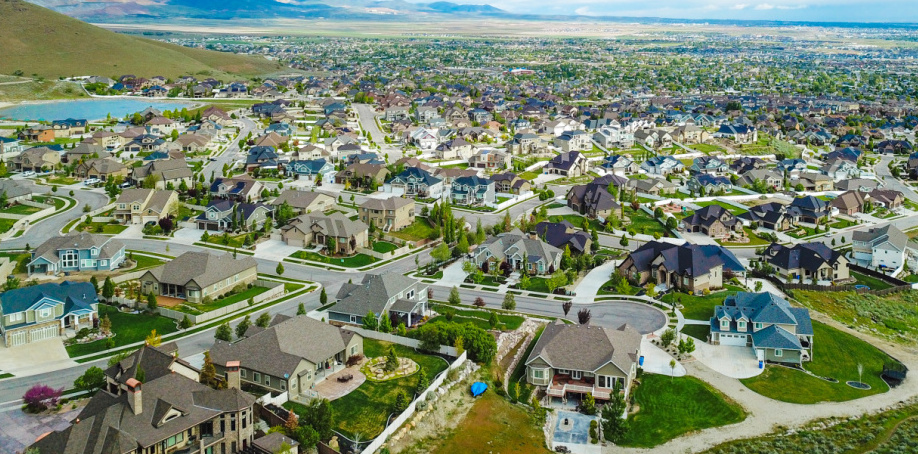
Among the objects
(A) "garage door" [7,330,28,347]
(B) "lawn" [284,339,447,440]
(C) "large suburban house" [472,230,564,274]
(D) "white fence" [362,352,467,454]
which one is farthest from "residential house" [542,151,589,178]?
(A) "garage door" [7,330,28,347]

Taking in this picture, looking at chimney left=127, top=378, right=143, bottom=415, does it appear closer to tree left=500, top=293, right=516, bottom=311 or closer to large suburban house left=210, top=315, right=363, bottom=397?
large suburban house left=210, top=315, right=363, bottom=397

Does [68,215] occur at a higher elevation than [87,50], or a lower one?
lower

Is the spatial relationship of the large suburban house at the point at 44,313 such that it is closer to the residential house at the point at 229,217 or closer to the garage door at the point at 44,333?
the garage door at the point at 44,333

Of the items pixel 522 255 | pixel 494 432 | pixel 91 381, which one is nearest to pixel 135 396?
pixel 91 381

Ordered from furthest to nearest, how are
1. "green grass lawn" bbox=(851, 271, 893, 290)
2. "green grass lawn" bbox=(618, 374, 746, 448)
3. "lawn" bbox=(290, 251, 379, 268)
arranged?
"lawn" bbox=(290, 251, 379, 268)
"green grass lawn" bbox=(851, 271, 893, 290)
"green grass lawn" bbox=(618, 374, 746, 448)

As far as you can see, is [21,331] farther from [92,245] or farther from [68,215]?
[68,215]

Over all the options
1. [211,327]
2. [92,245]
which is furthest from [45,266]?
[211,327]
